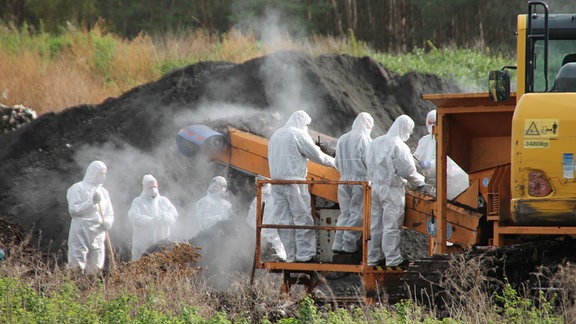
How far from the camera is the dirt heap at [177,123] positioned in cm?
2084

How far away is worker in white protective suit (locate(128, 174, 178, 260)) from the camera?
18.6 m

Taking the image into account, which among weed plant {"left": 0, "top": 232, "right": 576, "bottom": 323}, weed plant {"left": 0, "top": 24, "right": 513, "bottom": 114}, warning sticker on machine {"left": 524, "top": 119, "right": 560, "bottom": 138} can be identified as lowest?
weed plant {"left": 0, "top": 232, "right": 576, "bottom": 323}

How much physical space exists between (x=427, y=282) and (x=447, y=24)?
102ft

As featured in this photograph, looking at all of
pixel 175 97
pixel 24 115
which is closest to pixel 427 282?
pixel 175 97

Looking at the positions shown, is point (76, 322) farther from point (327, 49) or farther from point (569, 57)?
point (327, 49)

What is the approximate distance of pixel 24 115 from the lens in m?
26.0

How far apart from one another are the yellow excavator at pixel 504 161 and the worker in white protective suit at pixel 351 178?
0.87 ft

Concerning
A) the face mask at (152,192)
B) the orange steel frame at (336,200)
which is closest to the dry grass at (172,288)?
the orange steel frame at (336,200)

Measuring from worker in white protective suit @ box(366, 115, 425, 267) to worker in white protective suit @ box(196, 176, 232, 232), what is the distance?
523cm

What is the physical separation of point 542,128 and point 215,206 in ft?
33.6

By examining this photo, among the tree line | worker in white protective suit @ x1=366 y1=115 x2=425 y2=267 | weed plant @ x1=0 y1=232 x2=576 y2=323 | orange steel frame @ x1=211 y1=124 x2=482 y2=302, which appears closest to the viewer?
weed plant @ x1=0 y1=232 x2=576 y2=323

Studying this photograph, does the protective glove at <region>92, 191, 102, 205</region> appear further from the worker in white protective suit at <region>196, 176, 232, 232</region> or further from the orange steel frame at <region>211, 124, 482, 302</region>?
the orange steel frame at <region>211, 124, 482, 302</region>

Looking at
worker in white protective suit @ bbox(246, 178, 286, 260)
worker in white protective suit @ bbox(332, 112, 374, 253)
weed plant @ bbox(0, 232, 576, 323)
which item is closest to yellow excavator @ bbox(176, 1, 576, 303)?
worker in white protective suit @ bbox(332, 112, 374, 253)

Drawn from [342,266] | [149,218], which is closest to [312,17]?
[149,218]
